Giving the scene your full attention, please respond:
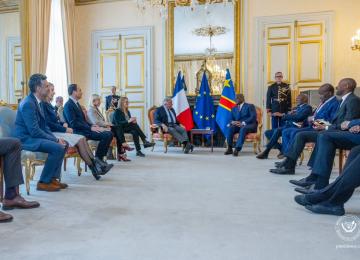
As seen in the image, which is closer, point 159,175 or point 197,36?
point 159,175

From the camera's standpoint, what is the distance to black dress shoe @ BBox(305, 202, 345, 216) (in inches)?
117

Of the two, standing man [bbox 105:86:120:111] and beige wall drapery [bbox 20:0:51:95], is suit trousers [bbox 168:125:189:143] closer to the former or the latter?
standing man [bbox 105:86:120:111]

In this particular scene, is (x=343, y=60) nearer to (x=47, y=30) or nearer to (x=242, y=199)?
(x=242, y=199)

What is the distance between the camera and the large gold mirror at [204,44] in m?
8.62

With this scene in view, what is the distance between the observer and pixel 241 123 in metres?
7.34

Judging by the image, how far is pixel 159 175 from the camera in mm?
5000

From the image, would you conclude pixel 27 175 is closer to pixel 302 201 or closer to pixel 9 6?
pixel 302 201

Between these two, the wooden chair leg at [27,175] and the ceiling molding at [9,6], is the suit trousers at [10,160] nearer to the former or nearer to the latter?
the wooden chair leg at [27,175]

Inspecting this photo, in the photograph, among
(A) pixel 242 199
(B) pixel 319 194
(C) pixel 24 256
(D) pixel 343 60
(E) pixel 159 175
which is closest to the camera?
(C) pixel 24 256

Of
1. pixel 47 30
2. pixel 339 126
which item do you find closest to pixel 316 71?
pixel 339 126

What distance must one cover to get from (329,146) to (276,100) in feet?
14.4

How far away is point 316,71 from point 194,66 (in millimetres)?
2836

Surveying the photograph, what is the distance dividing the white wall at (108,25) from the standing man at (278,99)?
2842 millimetres

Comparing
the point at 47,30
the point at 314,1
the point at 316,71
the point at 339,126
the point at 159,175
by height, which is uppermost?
the point at 314,1
